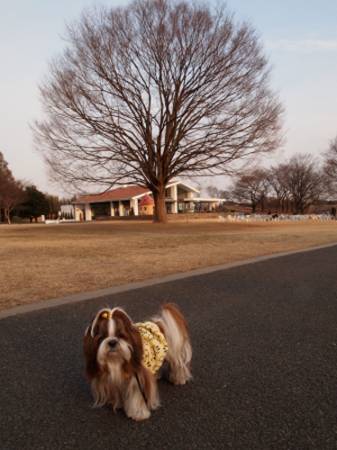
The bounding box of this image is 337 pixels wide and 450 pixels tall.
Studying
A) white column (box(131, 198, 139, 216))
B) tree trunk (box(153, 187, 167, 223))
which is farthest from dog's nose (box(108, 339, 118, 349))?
white column (box(131, 198, 139, 216))

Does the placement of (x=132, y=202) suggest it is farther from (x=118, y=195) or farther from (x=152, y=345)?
(x=152, y=345)

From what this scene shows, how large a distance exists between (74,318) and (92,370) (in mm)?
2844

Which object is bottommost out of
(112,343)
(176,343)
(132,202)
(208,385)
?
(208,385)

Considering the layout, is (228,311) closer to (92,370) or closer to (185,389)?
(185,389)

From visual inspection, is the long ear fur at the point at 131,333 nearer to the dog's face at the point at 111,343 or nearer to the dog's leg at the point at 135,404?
the dog's face at the point at 111,343

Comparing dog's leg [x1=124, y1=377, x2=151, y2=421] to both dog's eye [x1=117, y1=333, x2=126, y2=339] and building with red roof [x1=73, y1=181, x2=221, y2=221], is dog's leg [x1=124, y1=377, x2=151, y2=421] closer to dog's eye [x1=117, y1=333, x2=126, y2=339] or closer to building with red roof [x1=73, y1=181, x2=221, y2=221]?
dog's eye [x1=117, y1=333, x2=126, y2=339]

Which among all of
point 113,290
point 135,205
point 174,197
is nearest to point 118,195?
point 135,205

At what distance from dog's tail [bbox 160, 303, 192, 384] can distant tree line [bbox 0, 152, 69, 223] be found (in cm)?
5551

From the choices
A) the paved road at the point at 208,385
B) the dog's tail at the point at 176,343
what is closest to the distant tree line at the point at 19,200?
the paved road at the point at 208,385

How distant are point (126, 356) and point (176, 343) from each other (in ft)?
2.43

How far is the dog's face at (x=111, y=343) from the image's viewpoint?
8.26 ft

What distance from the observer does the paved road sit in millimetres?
2602

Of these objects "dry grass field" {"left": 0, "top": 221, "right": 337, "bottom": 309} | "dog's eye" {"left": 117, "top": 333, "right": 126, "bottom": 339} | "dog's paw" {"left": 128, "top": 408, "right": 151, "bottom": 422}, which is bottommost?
"dog's paw" {"left": 128, "top": 408, "right": 151, "bottom": 422}

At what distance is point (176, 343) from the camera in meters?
3.23
